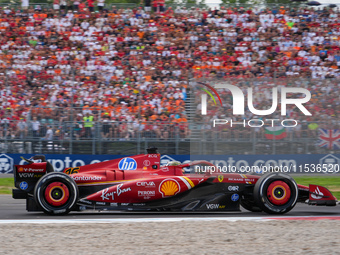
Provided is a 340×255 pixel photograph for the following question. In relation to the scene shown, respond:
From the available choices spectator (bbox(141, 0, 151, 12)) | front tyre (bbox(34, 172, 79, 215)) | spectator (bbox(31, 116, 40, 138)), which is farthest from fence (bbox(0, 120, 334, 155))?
spectator (bbox(141, 0, 151, 12))

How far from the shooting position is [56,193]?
26.5 ft

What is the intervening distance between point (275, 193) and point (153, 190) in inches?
76.1

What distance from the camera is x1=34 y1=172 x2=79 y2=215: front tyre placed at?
26.5ft

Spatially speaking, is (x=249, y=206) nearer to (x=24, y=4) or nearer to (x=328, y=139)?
(x=328, y=139)

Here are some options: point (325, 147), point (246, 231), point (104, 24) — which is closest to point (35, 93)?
point (104, 24)

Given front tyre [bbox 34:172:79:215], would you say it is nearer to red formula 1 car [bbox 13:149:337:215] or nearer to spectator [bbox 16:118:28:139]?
red formula 1 car [bbox 13:149:337:215]

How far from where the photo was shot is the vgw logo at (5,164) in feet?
51.5

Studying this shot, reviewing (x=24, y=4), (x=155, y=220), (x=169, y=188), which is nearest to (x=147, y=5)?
(x=24, y=4)

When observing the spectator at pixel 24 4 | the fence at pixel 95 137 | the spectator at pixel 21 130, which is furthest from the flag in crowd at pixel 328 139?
the spectator at pixel 24 4

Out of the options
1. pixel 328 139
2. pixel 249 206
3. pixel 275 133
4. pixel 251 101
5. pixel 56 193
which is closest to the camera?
pixel 56 193

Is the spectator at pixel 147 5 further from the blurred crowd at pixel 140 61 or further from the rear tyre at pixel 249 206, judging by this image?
the rear tyre at pixel 249 206

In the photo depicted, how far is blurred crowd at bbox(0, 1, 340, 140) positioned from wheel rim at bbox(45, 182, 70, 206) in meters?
7.33

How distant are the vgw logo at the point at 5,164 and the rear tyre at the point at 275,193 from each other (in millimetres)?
9634

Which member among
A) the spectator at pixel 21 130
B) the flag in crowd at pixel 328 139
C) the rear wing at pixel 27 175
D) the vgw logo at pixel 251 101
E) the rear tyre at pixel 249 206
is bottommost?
the rear tyre at pixel 249 206
